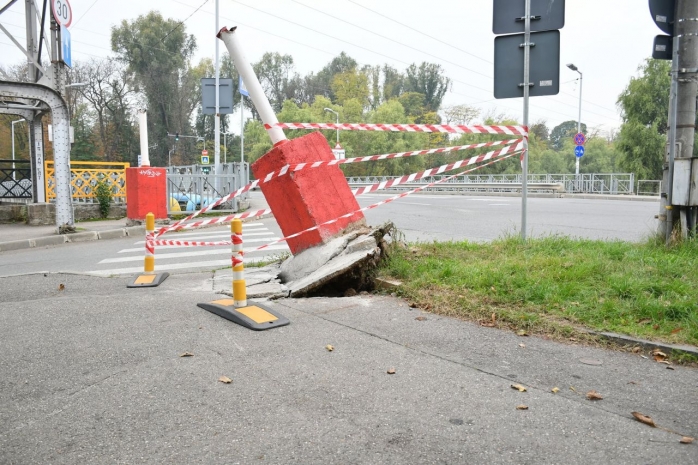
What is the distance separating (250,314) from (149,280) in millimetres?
2747

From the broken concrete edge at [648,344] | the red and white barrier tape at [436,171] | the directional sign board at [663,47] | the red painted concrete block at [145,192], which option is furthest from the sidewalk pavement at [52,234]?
the directional sign board at [663,47]

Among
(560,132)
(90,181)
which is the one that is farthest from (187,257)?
(560,132)

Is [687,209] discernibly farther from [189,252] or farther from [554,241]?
[189,252]

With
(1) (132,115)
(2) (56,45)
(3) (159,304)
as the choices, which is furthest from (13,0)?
(1) (132,115)

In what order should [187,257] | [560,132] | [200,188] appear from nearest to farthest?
[187,257]
[200,188]
[560,132]

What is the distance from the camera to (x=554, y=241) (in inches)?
279

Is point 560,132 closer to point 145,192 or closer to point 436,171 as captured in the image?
point 145,192

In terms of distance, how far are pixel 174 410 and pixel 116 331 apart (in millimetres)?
1897

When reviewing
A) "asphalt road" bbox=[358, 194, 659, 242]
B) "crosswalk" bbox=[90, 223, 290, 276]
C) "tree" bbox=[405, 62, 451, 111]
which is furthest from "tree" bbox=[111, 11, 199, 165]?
"crosswalk" bbox=[90, 223, 290, 276]

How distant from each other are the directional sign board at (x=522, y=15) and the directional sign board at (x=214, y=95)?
592 inches

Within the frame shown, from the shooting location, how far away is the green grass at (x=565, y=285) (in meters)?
4.52

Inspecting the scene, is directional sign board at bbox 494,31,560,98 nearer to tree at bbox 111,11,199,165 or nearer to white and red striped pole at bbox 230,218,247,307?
white and red striped pole at bbox 230,218,247,307

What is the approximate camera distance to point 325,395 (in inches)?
135

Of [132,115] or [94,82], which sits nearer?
[94,82]
